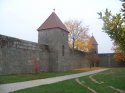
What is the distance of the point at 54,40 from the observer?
3597 cm

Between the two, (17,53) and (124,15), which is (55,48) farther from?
(124,15)

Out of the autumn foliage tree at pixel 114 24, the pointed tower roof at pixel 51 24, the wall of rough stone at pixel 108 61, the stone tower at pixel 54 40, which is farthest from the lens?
the wall of rough stone at pixel 108 61

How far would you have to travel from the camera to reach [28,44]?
29203 millimetres

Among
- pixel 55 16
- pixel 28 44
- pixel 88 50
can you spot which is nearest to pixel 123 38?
pixel 28 44

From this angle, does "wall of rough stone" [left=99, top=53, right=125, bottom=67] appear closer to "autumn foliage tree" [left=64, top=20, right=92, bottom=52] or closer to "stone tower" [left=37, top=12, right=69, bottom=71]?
"autumn foliage tree" [left=64, top=20, right=92, bottom=52]

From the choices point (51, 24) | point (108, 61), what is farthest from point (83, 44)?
point (51, 24)

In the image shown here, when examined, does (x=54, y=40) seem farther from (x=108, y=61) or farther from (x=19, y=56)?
(x=108, y=61)

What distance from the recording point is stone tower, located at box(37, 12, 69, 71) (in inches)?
1403

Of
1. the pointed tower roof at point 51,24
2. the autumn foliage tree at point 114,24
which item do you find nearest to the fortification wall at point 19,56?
the pointed tower roof at point 51,24

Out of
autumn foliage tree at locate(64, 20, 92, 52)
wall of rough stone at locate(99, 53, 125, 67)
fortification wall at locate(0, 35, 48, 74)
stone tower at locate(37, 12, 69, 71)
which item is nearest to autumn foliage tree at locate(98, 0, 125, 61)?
fortification wall at locate(0, 35, 48, 74)

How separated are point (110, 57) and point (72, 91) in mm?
57616

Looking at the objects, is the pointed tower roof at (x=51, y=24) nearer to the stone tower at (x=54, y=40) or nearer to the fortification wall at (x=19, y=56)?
the stone tower at (x=54, y=40)

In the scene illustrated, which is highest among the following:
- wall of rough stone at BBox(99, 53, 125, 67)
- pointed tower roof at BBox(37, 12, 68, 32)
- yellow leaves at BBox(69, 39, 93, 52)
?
pointed tower roof at BBox(37, 12, 68, 32)

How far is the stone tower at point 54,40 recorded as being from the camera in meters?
35.6
